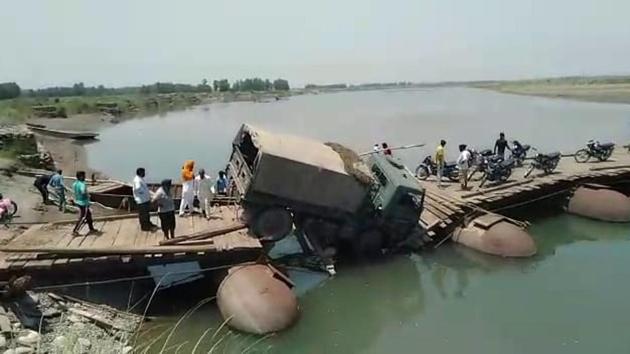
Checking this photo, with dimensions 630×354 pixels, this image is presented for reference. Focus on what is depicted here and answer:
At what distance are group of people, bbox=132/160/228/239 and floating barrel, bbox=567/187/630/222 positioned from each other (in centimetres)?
1597

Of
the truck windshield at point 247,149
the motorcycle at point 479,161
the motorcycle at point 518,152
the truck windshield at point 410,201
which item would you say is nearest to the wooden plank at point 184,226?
the truck windshield at point 247,149

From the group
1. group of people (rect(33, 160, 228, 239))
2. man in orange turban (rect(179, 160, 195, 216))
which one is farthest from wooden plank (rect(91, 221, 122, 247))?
man in orange turban (rect(179, 160, 195, 216))

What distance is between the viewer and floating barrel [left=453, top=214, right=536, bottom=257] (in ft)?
58.9

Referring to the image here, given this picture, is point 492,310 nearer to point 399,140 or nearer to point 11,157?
point 11,157

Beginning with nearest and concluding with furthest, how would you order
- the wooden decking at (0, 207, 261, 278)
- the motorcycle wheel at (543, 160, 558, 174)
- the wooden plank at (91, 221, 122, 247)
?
the wooden decking at (0, 207, 261, 278), the wooden plank at (91, 221, 122, 247), the motorcycle wheel at (543, 160, 558, 174)

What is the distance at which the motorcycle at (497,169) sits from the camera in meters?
22.4

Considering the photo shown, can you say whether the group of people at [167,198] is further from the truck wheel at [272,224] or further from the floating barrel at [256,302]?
the floating barrel at [256,302]

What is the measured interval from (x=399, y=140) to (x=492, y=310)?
125 ft

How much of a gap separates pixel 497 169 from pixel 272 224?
11530 mm

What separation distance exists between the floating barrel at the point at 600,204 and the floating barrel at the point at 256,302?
15.4 meters

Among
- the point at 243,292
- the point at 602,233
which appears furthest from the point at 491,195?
the point at 243,292

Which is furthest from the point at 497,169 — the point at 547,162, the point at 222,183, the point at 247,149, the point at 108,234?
the point at 108,234

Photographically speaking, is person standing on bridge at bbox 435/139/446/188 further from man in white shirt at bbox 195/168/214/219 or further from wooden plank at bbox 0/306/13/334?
wooden plank at bbox 0/306/13/334

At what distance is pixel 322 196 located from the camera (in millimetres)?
15297
